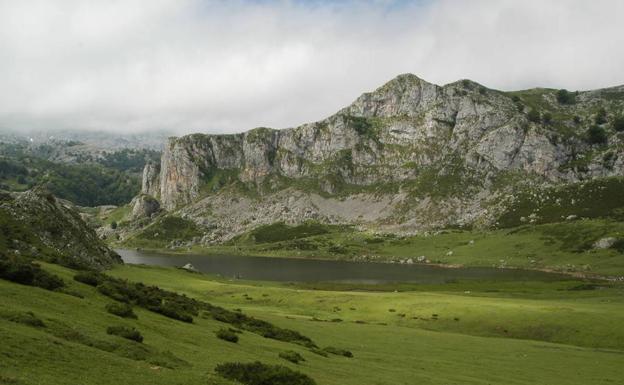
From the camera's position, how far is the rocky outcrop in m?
79.8

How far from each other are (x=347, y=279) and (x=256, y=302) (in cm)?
9442

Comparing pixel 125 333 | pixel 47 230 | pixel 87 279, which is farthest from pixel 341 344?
pixel 47 230

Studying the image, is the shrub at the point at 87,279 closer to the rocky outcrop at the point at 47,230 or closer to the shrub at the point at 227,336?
the shrub at the point at 227,336

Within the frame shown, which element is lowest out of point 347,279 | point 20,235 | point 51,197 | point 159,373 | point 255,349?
point 347,279

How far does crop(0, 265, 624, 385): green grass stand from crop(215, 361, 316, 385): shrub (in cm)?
130

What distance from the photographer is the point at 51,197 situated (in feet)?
337

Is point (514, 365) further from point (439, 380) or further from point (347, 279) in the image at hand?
point (347, 279)

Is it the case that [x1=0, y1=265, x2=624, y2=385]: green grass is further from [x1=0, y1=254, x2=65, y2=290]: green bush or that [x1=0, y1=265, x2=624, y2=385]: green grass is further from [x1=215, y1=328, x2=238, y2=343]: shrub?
[x1=0, y1=254, x2=65, y2=290]: green bush

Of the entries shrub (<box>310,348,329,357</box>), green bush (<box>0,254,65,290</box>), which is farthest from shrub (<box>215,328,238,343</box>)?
green bush (<box>0,254,65,290</box>)

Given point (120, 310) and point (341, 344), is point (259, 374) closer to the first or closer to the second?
point (120, 310)

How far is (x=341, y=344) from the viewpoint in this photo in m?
48.2

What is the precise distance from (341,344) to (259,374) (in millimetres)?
25488

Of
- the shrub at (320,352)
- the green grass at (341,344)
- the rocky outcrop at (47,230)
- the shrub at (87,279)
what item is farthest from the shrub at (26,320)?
the rocky outcrop at (47,230)

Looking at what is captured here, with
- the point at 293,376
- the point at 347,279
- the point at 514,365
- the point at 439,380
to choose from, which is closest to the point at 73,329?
the point at 293,376
